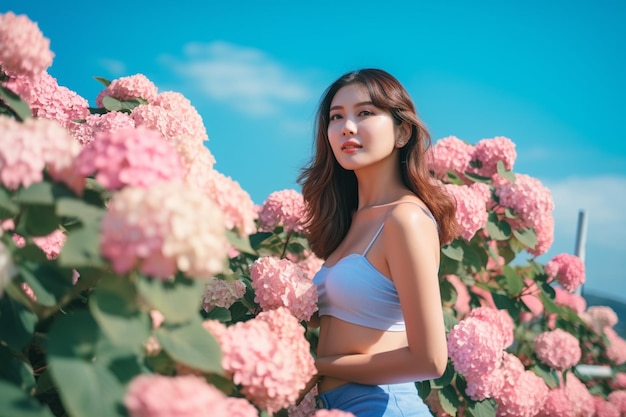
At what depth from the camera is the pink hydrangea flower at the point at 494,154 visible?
4188 millimetres

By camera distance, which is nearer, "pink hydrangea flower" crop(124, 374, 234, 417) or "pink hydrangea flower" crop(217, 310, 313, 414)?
"pink hydrangea flower" crop(124, 374, 234, 417)

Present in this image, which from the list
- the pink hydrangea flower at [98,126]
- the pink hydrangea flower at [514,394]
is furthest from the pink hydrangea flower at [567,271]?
the pink hydrangea flower at [98,126]

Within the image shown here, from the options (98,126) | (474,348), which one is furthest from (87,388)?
(474,348)


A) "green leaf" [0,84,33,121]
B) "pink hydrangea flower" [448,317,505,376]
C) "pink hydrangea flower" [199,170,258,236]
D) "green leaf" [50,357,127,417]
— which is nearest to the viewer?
"green leaf" [50,357,127,417]

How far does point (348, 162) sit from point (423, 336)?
872 millimetres

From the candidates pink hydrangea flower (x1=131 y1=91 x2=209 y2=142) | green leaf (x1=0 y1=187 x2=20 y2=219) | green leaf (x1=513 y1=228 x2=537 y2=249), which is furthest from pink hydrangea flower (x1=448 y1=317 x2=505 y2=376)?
green leaf (x1=0 y1=187 x2=20 y2=219)

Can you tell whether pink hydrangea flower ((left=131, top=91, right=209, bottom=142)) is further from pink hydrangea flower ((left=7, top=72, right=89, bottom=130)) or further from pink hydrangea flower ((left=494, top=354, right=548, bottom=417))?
pink hydrangea flower ((left=494, top=354, right=548, bottom=417))

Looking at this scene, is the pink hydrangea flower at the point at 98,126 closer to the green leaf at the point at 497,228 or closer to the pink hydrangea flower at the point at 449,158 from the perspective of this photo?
the pink hydrangea flower at the point at 449,158

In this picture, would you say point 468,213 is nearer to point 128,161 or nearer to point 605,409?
point 605,409

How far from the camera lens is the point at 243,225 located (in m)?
1.41

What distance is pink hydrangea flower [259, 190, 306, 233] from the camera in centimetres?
338

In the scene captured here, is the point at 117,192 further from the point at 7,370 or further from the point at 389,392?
the point at 389,392

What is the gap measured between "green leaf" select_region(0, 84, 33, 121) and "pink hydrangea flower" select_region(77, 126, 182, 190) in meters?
0.50

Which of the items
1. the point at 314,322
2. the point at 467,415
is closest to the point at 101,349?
the point at 314,322
